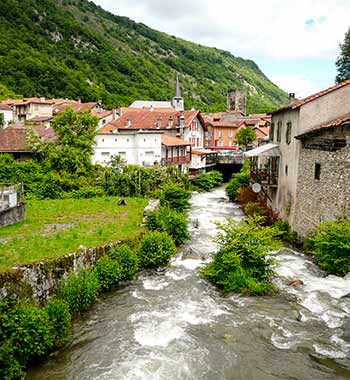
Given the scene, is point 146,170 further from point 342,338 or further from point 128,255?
point 342,338

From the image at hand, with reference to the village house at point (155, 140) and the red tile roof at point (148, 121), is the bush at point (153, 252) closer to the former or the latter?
the village house at point (155, 140)

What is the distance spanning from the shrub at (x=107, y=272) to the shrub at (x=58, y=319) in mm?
2703

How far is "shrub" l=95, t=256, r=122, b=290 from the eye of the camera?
563 inches

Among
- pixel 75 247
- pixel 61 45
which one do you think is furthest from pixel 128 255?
pixel 61 45

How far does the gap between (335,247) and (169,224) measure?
26.6ft

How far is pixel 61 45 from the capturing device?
139 m

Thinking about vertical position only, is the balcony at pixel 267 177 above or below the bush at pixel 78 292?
above

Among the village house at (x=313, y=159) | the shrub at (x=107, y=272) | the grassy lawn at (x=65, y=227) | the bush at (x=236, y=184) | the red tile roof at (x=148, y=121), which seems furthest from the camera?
the red tile roof at (x=148, y=121)

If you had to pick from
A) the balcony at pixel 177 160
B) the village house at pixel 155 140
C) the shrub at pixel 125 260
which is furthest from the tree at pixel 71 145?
the shrub at pixel 125 260

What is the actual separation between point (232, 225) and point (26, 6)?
160m

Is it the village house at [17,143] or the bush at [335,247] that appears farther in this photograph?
the village house at [17,143]

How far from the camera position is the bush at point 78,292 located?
12.5 meters

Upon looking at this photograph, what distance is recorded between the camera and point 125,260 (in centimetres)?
1531

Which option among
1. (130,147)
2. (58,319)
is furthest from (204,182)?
(58,319)
